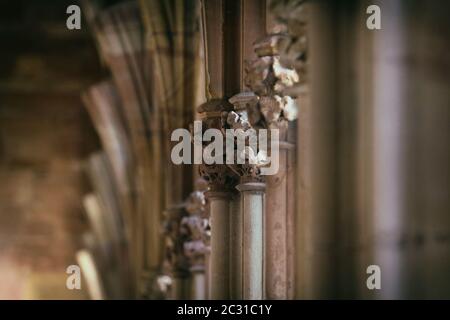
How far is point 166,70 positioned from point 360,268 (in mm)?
16311

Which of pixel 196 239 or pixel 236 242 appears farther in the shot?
pixel 196 239

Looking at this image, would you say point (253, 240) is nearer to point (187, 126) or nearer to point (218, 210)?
point (218, 210)

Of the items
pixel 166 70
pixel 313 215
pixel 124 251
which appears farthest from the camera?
pixel 124 251

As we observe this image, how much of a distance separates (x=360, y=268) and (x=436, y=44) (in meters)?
1.12

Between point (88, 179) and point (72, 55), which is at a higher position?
point (72, 55)

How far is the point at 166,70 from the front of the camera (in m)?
24.6

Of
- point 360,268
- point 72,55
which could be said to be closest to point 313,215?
point 360,268

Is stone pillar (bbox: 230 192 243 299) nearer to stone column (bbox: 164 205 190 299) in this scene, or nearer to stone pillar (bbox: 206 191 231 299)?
stone pillar (bbox: 206 191 231 299)

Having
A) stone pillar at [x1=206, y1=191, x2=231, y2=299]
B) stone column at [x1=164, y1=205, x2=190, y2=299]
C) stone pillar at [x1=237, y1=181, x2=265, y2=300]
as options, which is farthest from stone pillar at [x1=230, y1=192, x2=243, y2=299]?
stone column at [x1=164, y1=205, x2=190, y2=299]

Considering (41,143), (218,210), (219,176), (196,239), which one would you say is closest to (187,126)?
(196,239)
